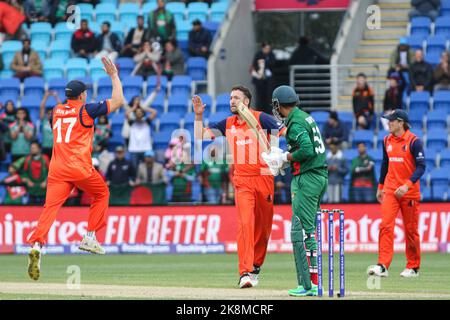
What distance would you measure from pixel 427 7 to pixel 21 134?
417 inches

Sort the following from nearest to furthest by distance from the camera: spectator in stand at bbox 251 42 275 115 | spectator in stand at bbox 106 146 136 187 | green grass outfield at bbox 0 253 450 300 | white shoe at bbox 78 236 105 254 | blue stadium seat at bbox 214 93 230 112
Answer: green grass outfield at bbox 0 253 450 300, white shoe at bbox 78 236 105 254, spectator in stand at bbox 106 146 136 187, blue stadium seat at bbox 214 93 230 112, spectator in stand at bbox 251 42 275 115

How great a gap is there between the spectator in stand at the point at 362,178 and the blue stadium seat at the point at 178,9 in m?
8.01

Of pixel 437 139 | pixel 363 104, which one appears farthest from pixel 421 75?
pixel 437 139

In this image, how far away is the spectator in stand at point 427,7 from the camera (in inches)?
1249

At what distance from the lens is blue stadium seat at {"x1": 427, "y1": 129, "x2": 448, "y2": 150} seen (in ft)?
94.6

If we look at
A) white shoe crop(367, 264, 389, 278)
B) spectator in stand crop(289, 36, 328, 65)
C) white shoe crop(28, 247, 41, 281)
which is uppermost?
spectator in stand crop(289, 36, 328, 65)

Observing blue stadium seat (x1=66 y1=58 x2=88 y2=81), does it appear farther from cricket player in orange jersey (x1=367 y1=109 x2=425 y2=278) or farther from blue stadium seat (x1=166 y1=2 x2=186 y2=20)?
cricket player in orange jersey (x1=367 y1=109 x2=425 y2=278)

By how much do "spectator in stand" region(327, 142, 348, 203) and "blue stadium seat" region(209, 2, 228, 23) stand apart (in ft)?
22.1

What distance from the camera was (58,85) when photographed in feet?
103

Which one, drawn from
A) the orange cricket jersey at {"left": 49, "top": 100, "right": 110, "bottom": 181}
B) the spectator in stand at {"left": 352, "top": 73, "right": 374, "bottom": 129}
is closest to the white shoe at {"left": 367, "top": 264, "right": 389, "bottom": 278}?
the orange cricket jersey at {"left": 49, "top": 100, "right": 110, "bottom": 181}

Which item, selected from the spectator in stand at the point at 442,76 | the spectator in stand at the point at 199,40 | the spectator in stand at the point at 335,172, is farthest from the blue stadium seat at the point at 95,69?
the spectator in stand at the point at 442,76

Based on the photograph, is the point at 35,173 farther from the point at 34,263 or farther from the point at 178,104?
the point at 34,263

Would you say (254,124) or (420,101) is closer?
(254,124)
